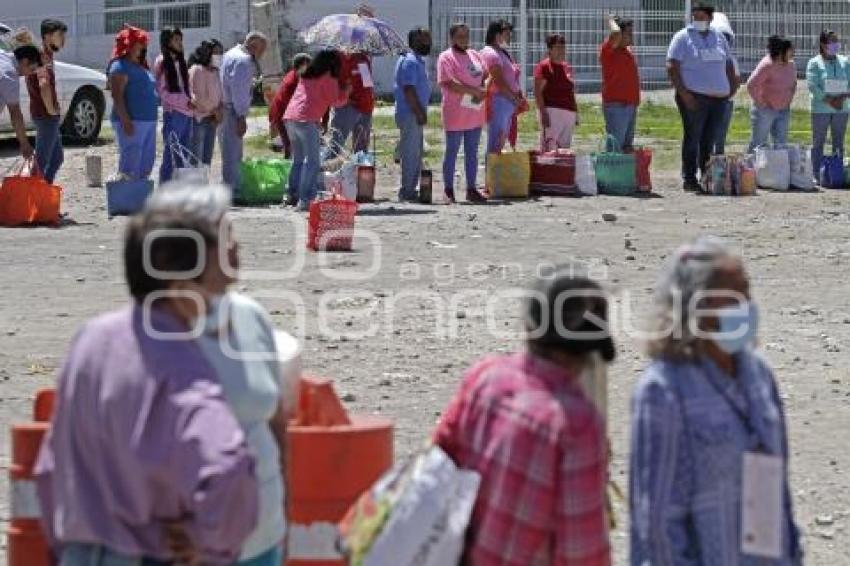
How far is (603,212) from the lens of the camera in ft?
60.1

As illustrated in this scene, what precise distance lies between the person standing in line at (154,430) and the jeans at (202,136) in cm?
1480

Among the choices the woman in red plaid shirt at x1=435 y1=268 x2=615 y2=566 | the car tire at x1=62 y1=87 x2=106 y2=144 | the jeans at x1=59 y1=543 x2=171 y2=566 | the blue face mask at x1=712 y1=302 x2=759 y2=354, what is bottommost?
the jeans at x1=59 y1=543 x2=171 y2=566

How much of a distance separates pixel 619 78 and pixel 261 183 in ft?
14.2

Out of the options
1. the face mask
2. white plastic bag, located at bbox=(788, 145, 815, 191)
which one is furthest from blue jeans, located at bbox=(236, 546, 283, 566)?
white plastic bag, located at bbox=(788, 145, 815, 191)

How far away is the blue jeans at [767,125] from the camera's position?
21.8 metres

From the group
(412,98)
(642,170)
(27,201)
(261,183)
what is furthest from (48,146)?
(642,170)

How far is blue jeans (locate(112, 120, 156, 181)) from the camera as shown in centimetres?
1770

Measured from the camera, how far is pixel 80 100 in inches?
986

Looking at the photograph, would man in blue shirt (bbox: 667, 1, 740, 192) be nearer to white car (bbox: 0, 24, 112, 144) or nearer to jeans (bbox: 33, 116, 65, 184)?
jeans (bbox: 33, 116, 65, 184)

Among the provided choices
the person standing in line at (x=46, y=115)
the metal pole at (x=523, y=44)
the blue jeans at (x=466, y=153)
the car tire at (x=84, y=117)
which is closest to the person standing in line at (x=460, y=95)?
the blue jeans at (x=466, y=153)

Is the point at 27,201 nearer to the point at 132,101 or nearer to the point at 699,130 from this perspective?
the point at 132,101

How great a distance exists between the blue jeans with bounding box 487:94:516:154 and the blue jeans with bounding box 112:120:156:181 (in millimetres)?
3834

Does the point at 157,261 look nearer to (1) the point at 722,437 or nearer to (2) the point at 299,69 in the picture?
(1) the point at 722,437

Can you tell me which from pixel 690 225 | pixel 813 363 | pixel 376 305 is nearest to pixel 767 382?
pixel 813 363
